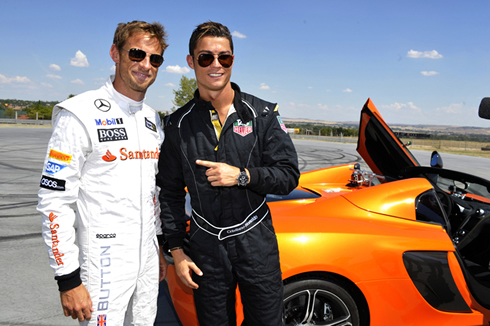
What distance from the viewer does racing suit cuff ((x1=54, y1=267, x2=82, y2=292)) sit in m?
1.34

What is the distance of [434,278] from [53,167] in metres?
2.28

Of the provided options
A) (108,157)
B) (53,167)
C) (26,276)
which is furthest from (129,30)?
(26,276)

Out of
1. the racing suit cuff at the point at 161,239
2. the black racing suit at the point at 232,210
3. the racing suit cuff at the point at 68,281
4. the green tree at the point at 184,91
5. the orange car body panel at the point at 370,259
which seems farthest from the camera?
the green tree at the point at 184,91

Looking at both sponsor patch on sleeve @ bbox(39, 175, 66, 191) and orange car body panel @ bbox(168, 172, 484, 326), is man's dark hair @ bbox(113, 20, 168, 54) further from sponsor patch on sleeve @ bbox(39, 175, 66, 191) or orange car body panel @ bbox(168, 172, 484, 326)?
orange car body panel @ bbox(168, 172, 484, 326)

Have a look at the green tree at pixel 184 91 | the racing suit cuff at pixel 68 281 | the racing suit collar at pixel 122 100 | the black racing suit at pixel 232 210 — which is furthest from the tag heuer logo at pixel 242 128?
the green tree at pixel 184 91

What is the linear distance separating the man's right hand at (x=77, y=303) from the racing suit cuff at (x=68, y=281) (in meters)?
0.02

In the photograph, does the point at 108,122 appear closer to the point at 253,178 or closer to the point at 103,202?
the point at 103,202

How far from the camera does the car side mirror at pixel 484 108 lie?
1798mm

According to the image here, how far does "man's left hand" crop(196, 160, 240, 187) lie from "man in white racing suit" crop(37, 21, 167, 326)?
1.27ft

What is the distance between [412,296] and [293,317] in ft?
2.54

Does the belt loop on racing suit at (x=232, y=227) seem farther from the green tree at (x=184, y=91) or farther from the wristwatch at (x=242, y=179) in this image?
the green tree at (x=184, y=91)

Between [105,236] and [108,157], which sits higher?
[108,157]

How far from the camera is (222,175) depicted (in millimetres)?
1415

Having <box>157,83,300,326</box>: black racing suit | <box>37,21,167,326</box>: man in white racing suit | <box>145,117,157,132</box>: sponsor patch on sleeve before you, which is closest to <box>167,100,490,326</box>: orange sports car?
<box>157,83,300,326</box>: black racing suit
